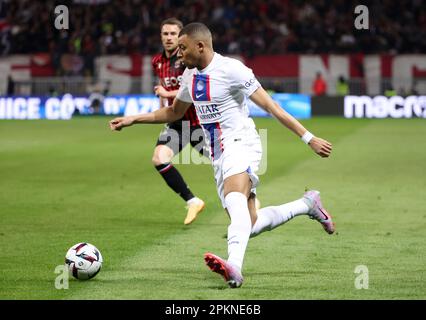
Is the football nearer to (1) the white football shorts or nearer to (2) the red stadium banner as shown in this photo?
(1) the white football shorts

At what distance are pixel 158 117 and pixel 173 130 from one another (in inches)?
111

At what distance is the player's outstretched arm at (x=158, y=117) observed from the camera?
7988 millimetres

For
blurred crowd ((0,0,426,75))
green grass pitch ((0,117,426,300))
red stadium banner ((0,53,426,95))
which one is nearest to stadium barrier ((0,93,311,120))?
red stadium banner ((0,53,426,95))

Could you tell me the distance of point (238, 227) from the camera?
23.6ft

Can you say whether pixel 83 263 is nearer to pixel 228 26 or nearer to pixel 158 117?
pixel 158 117

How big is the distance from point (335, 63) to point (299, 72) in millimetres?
1369

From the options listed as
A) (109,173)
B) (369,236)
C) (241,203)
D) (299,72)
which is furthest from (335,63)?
(241,203)

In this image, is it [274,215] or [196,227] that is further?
[196,227]

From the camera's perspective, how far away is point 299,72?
34688 mm

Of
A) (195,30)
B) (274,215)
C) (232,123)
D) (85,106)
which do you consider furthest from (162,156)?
(85,106)

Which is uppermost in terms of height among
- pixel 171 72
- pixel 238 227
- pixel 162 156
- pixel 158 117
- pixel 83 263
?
pixel 171 72

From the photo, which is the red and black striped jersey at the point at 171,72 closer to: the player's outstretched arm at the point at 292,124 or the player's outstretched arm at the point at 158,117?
the player's outstretched arm at the point at 158,117

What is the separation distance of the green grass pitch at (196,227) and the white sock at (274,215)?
1.17 ft
